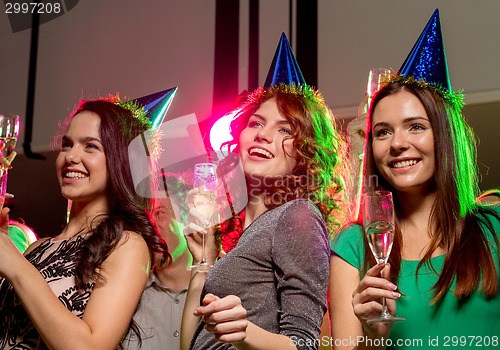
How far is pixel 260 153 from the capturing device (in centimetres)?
175

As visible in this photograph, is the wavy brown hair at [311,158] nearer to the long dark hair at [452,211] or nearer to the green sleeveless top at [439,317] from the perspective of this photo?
the long dark hair at [452,211]

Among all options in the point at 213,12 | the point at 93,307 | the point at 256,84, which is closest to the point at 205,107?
the point at 256,84

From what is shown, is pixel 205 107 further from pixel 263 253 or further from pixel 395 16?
pixel 263 253

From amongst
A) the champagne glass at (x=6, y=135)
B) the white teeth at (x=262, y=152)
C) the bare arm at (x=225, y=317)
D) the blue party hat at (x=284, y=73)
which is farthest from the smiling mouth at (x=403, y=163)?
the champagne glass at (x=6, y=135)

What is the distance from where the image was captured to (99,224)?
68.0 inches

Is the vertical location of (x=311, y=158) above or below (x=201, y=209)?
above

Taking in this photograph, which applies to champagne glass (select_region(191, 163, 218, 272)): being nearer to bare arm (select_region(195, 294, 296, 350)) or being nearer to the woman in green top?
the woman in green top

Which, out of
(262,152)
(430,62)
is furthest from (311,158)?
(430,62)

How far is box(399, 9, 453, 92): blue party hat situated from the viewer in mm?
1775

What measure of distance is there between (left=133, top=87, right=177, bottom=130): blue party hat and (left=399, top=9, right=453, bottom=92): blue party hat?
2.39 ft

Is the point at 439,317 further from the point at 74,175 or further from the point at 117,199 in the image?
the point at 74,175

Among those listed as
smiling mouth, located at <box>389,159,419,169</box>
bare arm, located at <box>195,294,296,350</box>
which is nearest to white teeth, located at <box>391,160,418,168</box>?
smiling mouth, located at <box>389,159,419,169</box>

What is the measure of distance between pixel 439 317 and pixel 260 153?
59 cm

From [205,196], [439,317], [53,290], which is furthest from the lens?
[205,196]
